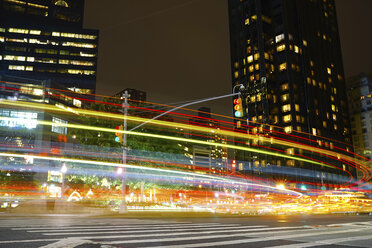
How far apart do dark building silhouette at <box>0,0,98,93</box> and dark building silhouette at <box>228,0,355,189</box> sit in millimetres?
54809

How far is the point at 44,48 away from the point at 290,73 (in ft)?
280

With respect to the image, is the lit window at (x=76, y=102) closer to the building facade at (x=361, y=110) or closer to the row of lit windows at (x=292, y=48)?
the row of lit windows at (x=292, y=48)

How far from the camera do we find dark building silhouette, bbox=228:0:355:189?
3556 inches

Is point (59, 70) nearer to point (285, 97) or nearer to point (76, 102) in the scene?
point (76, 102)

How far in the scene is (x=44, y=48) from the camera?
111 m

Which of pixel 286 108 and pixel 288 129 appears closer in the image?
pixel 288 129

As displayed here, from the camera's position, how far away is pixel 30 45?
110188mm

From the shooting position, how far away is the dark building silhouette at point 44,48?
10838 cm

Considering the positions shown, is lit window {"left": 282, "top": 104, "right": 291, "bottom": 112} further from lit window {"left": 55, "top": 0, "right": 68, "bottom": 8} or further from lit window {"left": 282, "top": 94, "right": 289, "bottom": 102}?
lit window {"left": 55, "top": 0, "right": 68, "bottom": 8}

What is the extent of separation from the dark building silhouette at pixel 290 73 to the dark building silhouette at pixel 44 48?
54.8 m

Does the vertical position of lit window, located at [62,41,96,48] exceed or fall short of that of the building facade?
it exceeds it

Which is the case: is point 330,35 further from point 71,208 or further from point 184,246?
point 184,246

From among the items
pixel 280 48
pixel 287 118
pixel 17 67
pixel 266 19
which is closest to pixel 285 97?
pixel 287 118

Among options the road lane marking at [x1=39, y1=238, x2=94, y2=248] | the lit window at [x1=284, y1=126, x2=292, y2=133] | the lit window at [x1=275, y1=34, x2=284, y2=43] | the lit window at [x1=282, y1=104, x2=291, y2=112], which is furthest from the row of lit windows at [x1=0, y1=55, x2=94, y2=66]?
the road lane marking at [x1=39, y1=238, x2=94, y2=248]
